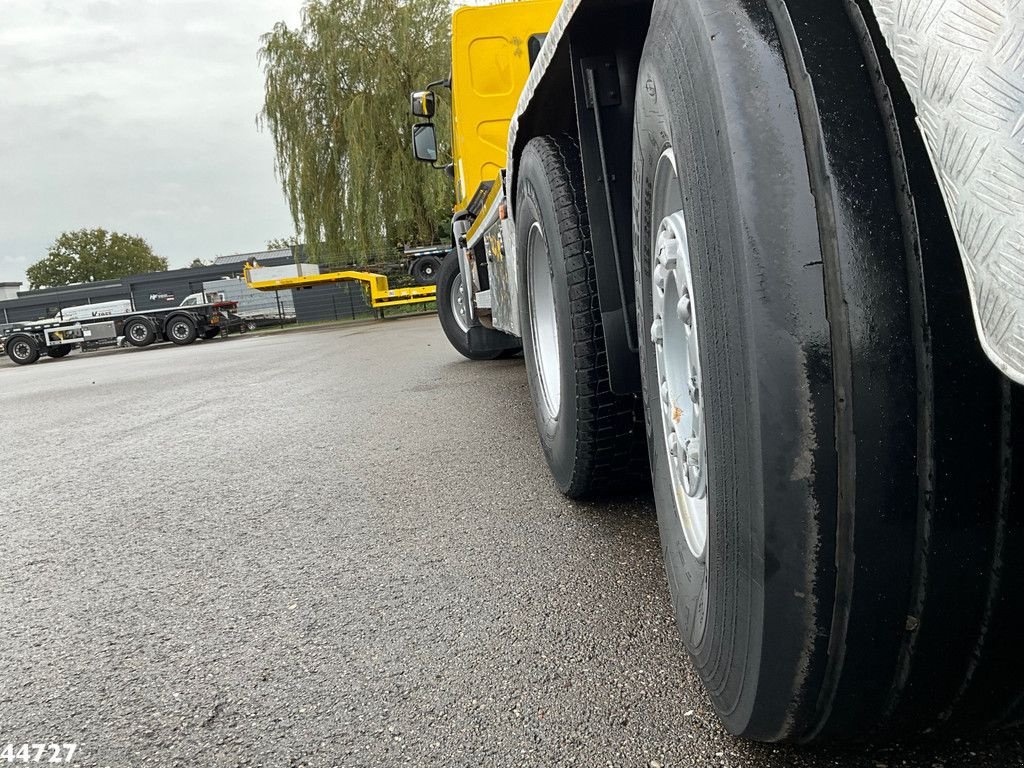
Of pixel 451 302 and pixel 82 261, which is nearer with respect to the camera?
pixel 451 302

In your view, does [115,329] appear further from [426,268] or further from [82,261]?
[82,261]

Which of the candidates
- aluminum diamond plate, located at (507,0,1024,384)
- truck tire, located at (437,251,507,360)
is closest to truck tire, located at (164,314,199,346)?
truck tire, located at (437,251,507,360)

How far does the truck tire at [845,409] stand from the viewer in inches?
32.9

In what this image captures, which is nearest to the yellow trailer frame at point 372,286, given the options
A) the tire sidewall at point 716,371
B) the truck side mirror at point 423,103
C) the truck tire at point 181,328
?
the truck tire at point 181,328

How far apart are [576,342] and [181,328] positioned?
21878mm

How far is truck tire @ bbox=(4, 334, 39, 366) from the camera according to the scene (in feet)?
69.8

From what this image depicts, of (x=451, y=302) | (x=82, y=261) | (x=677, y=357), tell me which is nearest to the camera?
(x=677, y=357)

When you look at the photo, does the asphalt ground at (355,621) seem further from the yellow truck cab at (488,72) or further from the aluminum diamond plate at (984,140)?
the yellow truck cab at (488,72)

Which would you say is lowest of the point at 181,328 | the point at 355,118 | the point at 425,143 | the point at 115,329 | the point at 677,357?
the point at 181,328

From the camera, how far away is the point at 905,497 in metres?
0.84

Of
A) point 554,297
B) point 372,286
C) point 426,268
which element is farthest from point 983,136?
point 372,286

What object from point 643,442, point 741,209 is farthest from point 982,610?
point 643,442

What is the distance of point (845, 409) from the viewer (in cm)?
85

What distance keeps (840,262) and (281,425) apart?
4426 millimetres
